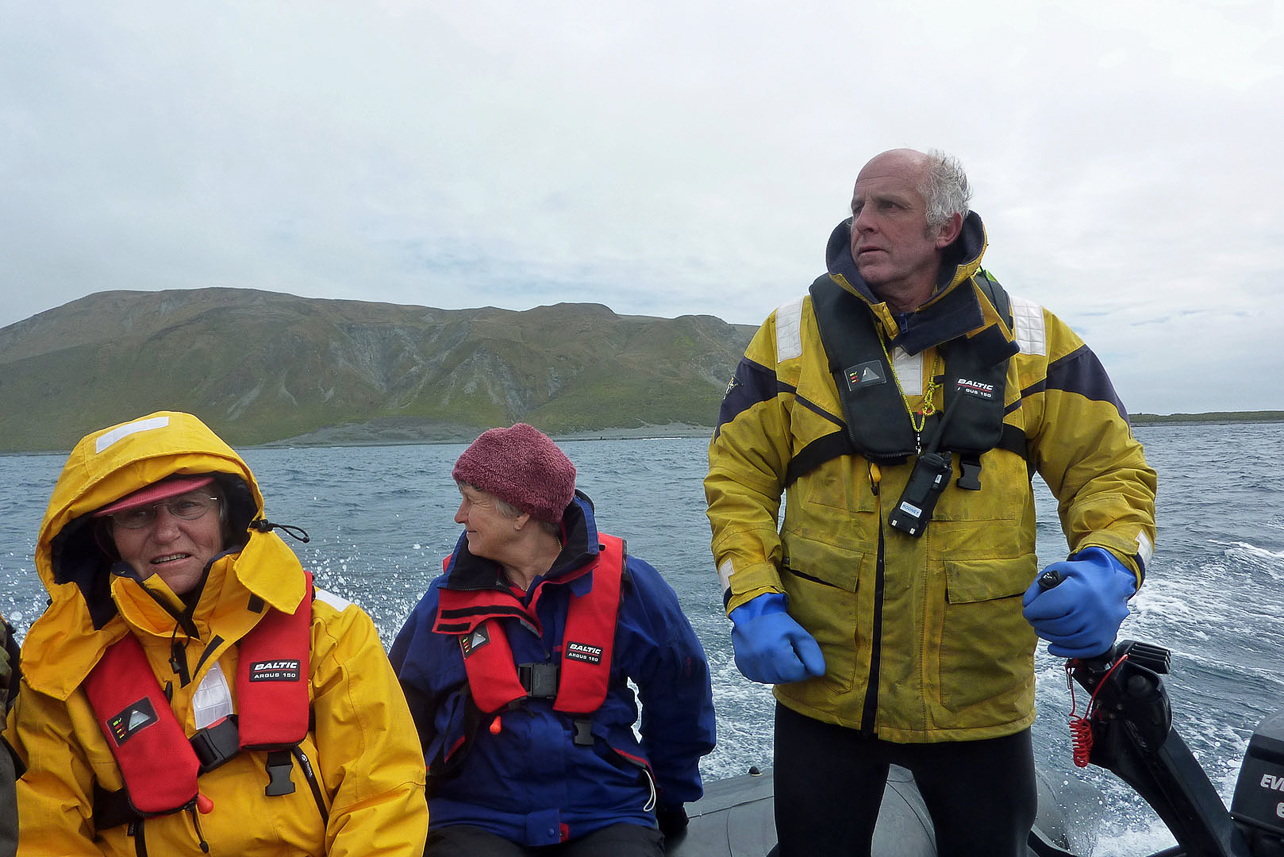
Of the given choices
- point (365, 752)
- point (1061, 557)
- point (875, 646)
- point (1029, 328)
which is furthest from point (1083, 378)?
point (1061, 557)

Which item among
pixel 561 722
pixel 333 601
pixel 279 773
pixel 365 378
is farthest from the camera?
pixel 365 378

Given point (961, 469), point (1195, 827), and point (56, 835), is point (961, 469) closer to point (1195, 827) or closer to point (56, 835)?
point (1195, 827)

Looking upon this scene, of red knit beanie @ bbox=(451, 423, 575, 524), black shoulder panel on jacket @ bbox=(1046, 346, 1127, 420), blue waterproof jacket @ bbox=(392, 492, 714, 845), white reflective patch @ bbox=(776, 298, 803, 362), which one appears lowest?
blue waterproof jacket @ bbox=(392, 492, 714, 845)

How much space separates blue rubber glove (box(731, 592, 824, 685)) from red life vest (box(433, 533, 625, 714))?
0.57m

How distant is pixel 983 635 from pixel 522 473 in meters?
1.34

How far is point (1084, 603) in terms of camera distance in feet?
5.08

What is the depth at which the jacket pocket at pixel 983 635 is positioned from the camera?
1695 mm

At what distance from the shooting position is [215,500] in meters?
1.93

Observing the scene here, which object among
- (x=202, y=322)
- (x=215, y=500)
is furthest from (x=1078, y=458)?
(x=202, y=322)

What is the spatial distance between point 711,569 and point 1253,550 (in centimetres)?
650

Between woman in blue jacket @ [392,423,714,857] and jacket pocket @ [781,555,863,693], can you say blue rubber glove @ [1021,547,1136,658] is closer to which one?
Result: jacket pocket @ [781,555,863,693]

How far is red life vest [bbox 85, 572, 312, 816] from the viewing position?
1.71 metres

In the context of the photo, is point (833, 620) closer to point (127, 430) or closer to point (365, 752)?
point (365, 752)

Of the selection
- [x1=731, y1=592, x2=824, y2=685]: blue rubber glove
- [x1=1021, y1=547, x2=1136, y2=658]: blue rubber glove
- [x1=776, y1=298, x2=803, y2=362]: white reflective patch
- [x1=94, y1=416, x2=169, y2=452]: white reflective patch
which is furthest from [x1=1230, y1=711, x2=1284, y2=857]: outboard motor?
[x1=94, y1=416, x2=169, y2=452]: white reflective patch
